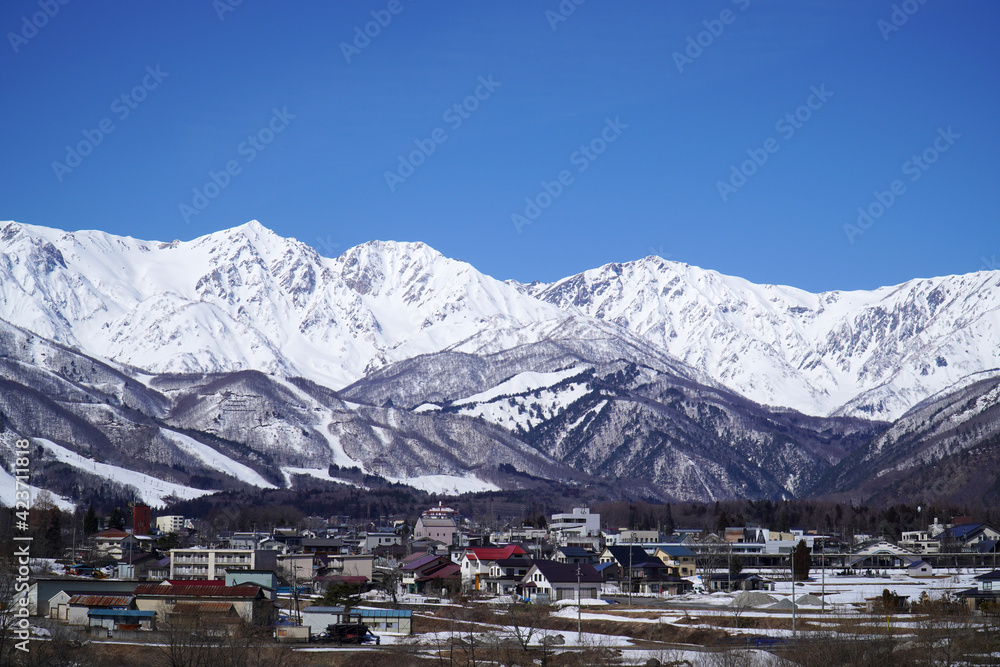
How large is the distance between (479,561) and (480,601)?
15067mm

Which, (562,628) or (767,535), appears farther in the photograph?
(767,535)

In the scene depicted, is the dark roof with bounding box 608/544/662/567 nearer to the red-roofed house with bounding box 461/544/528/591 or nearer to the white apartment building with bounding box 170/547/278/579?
the red-roofed house with bounding box 461/544/528/591

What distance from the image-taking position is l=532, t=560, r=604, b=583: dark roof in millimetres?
82438

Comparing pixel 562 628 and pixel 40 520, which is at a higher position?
pixel 40 520

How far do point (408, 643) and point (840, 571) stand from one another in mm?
60703

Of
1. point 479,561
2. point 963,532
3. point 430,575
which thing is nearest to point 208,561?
point 430,575

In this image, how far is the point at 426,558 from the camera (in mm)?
99062

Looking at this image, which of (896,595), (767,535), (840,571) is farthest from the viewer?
(767,535)

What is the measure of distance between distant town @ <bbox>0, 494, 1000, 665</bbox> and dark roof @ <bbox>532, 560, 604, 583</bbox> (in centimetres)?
19

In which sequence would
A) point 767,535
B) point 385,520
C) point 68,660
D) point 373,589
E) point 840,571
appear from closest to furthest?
point 68,660, point 373,589, point 840,571, point 767,535, point 385,520

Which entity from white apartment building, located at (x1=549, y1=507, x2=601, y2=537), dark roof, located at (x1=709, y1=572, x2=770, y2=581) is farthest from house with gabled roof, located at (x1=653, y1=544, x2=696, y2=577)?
white apartment building, located at (x1=549, y1=507, x2=601, y2=537)

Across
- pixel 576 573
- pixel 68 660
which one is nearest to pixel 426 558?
pixel 576 573

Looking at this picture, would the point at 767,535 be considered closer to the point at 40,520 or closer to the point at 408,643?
the point at 40,520

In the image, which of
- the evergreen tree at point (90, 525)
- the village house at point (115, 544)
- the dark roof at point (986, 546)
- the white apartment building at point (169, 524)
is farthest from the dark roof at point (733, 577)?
the white apartment building at point (169, 524)
